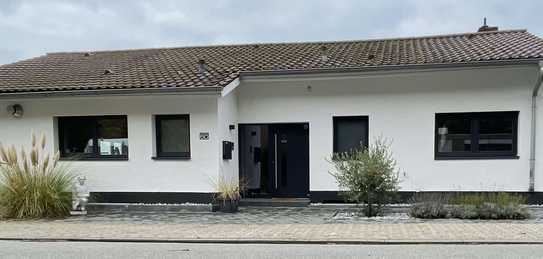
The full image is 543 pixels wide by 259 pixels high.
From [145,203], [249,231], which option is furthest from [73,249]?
[145,203]

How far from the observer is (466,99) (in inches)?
468

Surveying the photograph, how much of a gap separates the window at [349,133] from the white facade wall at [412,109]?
205 millimetres

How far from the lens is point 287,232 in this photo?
28.1 feet

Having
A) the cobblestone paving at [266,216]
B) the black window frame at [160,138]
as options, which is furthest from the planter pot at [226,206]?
the black window frame at [160,138]

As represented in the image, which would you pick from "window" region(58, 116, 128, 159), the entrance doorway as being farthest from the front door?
Answer: "window" region(58, 116, 128, 159)

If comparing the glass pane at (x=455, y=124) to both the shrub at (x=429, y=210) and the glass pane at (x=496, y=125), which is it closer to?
the glass pane at (x=496, y=125)

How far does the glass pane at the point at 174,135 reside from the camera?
12227mm

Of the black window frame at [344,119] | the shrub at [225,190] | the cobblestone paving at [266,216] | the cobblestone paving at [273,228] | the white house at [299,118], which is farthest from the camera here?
the black window frame at [344,119]

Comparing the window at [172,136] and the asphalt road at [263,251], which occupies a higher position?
the window at [172,136]

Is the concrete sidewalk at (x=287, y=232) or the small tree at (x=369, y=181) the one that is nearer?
the concrete sidewalk at (x=287, y=232)

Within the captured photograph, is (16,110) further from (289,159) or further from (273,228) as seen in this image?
(273,228)

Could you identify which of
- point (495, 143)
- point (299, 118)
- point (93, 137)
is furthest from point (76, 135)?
point (495, 143)

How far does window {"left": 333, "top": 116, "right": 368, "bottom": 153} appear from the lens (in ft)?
41.3

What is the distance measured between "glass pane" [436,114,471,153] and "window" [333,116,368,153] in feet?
6.32
